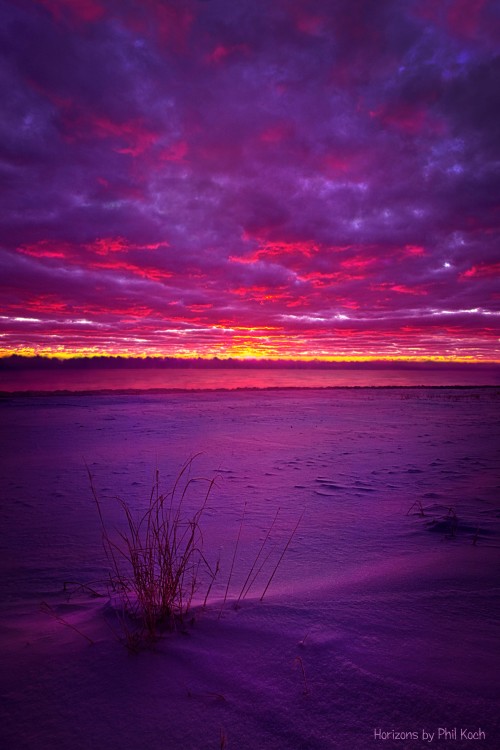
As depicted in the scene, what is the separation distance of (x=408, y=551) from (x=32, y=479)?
624cm

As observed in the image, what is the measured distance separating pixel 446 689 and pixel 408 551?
199 centimetres

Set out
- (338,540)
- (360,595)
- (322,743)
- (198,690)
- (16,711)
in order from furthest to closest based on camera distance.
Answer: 1. (338,540)
2. (360,595)
3. (198,690)
4. (16,711)
5. (322,743)

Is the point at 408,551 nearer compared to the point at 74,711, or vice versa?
the point at 74,711

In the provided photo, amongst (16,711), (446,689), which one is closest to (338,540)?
(446,689)

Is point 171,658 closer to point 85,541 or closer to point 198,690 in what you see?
point 198,690

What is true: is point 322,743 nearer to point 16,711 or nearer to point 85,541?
point 16,711

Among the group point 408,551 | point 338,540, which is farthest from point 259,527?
point 408,551

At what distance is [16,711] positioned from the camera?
1.74 m

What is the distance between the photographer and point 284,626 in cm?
244

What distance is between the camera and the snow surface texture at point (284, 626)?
5.64 feet

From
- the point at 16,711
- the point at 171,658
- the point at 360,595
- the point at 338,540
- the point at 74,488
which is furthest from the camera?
the point at 74,488

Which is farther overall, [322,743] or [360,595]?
[360,595]

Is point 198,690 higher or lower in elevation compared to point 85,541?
higher

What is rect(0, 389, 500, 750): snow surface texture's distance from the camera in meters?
1.72
